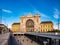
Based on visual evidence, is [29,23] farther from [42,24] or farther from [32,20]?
[42,24]

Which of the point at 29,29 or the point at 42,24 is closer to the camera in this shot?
the point at 29,29

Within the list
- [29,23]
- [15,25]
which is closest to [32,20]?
[29,23]

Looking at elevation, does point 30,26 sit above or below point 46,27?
above

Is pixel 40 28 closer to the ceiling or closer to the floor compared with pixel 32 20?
closer to the floor

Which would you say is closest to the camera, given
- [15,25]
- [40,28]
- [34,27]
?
[34,27]

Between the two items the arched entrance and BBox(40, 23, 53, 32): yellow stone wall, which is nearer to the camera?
the arched entrance

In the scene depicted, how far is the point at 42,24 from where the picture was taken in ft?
349

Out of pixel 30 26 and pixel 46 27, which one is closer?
pixel 30 26

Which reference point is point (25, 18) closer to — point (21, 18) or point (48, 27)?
point (21, 18)

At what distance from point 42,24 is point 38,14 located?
11.2m

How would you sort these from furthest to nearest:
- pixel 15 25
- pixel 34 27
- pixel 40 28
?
pixel 15 25 < pixel 40 28 < pixel 34 27

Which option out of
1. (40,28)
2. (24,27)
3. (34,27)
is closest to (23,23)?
(24,27)

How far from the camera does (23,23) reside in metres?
99.2

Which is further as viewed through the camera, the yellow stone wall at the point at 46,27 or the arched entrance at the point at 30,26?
the yellow stone wall at the point at 46,27
